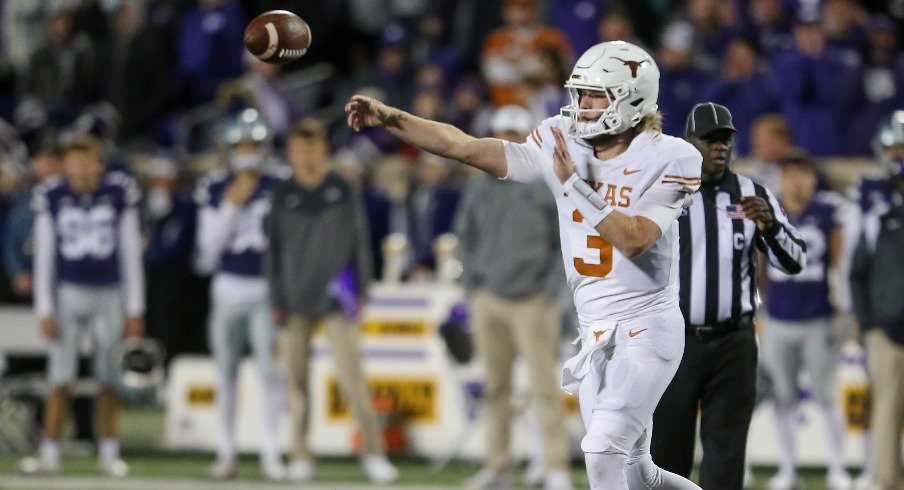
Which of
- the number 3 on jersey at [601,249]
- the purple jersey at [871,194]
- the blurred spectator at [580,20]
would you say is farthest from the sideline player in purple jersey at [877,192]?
the blurred spectator at [580,20]

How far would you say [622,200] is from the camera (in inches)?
223

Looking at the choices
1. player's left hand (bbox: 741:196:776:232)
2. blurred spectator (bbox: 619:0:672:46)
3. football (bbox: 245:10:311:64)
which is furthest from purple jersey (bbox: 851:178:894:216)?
blurred spectator (bbox: 619:0:672:46)

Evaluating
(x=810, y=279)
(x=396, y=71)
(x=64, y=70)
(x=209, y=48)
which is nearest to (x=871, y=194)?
(x=810, y=279)

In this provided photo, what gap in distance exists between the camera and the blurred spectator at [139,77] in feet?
49.1

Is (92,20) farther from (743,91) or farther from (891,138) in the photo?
(891,138)

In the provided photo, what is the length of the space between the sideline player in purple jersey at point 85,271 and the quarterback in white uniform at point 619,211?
487 centimetres

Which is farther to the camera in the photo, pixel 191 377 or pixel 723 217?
pixel 191 377

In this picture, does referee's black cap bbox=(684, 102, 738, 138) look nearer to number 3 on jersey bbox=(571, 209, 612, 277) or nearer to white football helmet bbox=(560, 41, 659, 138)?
white football helmet bbox=(560, 41, 659, 138)

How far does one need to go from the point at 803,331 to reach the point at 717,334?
311 centimetres

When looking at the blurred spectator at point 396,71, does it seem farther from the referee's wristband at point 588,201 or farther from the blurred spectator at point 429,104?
the referee's wristband at point 588,201

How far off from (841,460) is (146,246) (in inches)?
251

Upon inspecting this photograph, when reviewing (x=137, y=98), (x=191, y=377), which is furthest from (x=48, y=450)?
(x=137, y=98)

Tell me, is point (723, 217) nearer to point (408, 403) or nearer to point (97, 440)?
point (408, 403)

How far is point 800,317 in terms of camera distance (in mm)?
9359
